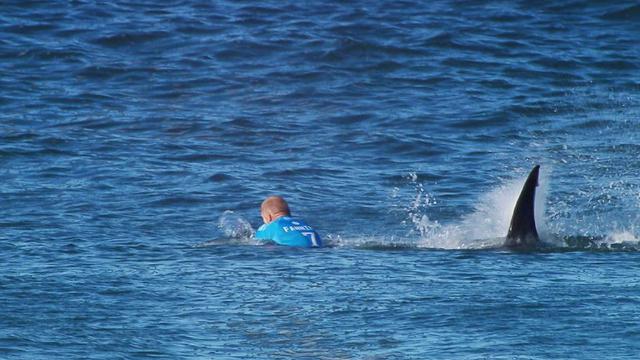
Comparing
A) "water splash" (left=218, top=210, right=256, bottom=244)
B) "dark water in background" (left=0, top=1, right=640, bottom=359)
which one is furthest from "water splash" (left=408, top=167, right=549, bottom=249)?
"water splash" (left=218, top=210, right=256, bottom=244)

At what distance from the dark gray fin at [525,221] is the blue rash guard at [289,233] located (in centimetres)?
179

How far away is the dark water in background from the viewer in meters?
9.75

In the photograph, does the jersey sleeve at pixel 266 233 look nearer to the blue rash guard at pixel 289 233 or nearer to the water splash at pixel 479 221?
the blue rash guard at pixel 289 233

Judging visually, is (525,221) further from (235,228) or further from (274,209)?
(235,228)

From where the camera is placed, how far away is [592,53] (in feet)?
80.9

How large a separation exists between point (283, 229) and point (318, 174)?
4.50 metres

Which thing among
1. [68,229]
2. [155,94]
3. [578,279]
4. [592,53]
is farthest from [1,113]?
[578,279]

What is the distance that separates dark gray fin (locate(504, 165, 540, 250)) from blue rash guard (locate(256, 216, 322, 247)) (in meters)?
1.79

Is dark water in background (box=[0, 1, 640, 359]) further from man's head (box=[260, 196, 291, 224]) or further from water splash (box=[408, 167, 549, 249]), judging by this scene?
man's head (box=[260, 196, 291, 224])

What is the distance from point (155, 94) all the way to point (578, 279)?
12.4 metres

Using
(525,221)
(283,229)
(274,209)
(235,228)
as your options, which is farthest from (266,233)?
(525,221)

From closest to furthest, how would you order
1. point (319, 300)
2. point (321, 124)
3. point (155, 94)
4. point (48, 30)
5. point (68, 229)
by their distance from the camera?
point (319, 300) < point (68, 229) < point (321, 124) < point (155, 94) < point (48, 30)

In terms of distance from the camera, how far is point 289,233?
12992 mm

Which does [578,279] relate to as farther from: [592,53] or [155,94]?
[592,53]
